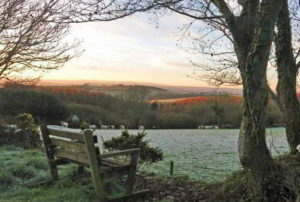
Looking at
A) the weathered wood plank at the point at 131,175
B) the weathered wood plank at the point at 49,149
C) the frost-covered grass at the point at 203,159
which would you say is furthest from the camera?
the frost-covered grass at the point at 203,159

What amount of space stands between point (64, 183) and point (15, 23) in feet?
18.7

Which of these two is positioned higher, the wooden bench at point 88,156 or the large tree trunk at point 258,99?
the large tree trunk at point 258,99

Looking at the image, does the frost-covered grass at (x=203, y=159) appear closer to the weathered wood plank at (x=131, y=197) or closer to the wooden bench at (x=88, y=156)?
the weathered wood plank at (x=131, y=197)

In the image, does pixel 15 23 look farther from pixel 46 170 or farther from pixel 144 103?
pixel 144 103

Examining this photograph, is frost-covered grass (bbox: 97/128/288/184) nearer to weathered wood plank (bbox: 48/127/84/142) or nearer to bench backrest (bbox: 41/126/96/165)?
bench backrest (bbox: 41/126/96/165)

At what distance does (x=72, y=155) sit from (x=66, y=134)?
32cm

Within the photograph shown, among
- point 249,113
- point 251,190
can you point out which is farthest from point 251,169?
point 249,113

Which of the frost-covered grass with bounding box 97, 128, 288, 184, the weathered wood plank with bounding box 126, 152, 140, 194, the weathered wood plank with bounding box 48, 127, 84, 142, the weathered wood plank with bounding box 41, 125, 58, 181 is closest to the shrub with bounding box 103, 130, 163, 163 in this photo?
the frost-covered grass with bounding box 97, 128, 288, 184

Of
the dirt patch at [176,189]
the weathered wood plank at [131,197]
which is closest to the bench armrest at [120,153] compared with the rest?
the weathered wood plank at [131,197]

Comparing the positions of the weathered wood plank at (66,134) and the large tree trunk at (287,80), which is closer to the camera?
the weathered wood plank at (66,134)

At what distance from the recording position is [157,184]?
19.8 feet

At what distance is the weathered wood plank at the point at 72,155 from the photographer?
16.5 ft

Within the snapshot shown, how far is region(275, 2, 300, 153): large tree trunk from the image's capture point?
598 cm

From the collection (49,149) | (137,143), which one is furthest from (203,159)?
(49,149)
